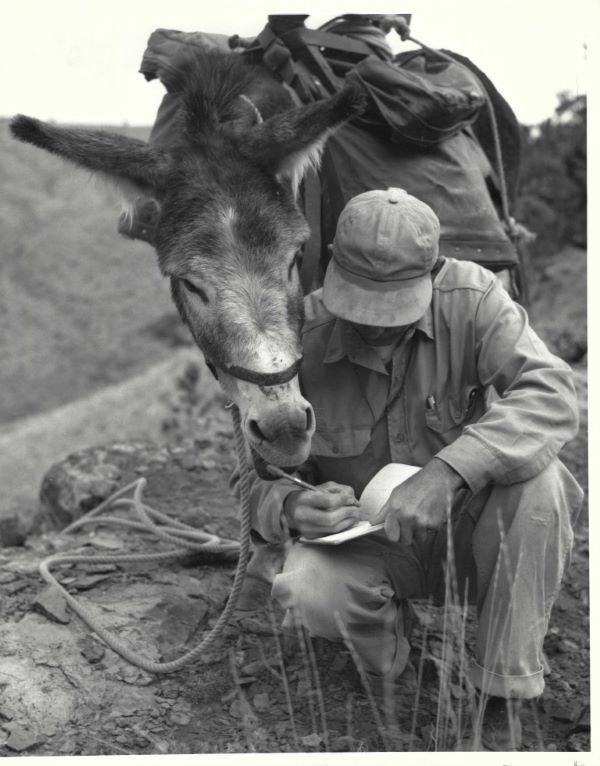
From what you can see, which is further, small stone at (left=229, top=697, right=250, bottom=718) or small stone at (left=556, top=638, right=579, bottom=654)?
small stone at (left=556, top=638, right=579, bottom=654)

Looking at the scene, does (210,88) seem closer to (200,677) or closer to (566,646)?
(200,677)

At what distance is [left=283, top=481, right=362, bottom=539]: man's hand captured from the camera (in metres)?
3.00

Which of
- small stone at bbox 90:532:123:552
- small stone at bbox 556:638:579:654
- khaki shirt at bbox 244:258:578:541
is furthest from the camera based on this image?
small stone at bbox 90:532:123:552

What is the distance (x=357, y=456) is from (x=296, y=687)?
843 mm

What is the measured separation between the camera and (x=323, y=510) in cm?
301

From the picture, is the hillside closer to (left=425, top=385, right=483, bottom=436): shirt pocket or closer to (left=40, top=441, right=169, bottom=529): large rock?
(left=40, top=441, right=169, bottom=529): large rock

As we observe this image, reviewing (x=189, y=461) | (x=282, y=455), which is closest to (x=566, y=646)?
(x=282, y=455)

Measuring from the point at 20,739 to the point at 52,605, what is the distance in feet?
2.48

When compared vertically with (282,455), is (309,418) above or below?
above

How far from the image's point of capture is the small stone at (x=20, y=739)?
9.75ft

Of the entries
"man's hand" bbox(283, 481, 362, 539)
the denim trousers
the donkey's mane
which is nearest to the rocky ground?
the denim trousers

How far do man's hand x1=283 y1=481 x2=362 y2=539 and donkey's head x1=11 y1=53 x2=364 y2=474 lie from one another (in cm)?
18

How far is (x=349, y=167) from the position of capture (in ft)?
13.0

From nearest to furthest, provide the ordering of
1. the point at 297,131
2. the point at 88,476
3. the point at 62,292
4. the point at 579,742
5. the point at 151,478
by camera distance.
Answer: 1. the point at 579,742
2. the point at 297,131
3. the point at 151,478
4. the point at 88,476
5. the point at 62,292
